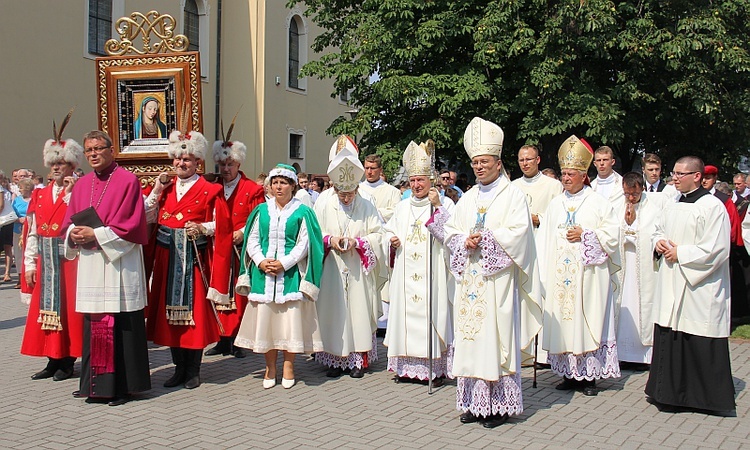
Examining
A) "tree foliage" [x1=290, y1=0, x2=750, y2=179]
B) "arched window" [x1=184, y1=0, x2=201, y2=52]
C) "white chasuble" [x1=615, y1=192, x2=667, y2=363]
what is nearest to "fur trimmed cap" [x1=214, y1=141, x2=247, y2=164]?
"white chasuble" [x1=615, y1=192, x2=667, y2=363]

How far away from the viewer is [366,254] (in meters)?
7.56

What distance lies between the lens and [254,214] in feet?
23.3

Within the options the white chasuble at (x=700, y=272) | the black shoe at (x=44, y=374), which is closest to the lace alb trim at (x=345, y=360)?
the black shoe at (x=44, y=374)

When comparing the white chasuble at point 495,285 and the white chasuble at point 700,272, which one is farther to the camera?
the white chasuble at point 700,272

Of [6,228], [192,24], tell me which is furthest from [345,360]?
[192,24]

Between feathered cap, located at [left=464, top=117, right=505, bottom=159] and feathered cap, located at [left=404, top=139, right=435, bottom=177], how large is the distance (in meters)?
1.03

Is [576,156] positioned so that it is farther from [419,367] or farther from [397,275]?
[419,367]

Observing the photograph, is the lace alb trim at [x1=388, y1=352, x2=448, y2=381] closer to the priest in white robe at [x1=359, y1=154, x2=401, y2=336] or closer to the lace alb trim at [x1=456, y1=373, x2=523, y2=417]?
the lace alb trim at [x1=456, y1=373, x2=523, y2=417]

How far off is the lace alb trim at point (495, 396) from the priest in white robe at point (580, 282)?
1.33 m

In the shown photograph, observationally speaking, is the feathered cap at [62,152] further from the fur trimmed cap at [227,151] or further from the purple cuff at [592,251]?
the purple cuff at [592,251]

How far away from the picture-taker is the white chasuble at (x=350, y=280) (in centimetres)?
751

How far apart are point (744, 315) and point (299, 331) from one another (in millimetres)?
7105

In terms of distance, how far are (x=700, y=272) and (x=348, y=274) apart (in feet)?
10.6

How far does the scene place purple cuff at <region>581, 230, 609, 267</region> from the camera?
6996 mm
